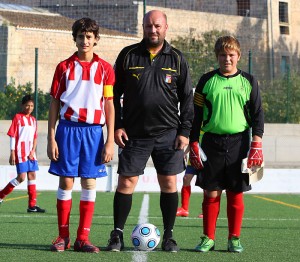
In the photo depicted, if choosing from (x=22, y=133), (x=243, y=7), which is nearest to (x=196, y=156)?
(x=22, y=133)

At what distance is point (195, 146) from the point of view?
27.3ft

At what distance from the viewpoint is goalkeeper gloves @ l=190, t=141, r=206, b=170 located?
27.0 ft

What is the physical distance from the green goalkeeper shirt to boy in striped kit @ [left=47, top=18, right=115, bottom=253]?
856 mm

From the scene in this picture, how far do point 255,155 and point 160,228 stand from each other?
9.92 feet

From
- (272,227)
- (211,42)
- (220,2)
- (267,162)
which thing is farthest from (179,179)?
(220,2)

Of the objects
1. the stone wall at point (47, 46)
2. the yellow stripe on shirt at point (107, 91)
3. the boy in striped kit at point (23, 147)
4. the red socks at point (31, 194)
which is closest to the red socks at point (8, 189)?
the boy in striped kit at point (23, 147)

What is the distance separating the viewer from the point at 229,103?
8234 millimetres

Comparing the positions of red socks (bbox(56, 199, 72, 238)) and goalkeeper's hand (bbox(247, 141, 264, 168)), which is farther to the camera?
goalkeeper's hand (bbox(247, 141, 264, 168))

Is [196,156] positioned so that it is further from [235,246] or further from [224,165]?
[235,246]

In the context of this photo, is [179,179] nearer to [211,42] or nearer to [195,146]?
[195,146]

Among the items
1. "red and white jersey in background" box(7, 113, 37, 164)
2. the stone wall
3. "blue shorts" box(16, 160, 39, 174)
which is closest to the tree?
the stone wall

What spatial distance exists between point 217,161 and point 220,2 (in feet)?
156

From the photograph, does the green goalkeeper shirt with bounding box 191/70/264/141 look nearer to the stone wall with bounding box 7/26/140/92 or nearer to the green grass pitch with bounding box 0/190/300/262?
the green grass pitch with bounding box 0/190/300/262

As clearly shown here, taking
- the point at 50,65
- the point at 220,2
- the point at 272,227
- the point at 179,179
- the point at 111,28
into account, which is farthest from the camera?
the point at 220,2
